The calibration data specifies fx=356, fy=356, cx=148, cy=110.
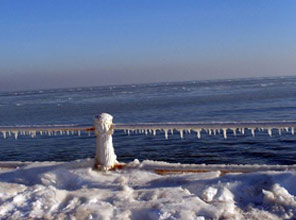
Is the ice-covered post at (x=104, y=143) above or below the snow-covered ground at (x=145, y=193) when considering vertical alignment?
above

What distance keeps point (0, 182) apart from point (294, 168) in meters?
4.44

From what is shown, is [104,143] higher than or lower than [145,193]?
higher

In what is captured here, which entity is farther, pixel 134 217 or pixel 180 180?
pixel 180 180

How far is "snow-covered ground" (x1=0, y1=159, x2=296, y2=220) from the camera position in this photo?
13.7 ft

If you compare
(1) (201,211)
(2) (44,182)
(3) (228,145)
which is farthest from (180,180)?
(3) (228,145)

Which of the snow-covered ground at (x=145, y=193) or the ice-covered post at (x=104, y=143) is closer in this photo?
the snow-covered ground at (x=145, y=193)

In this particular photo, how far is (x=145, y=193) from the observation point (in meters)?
4.77

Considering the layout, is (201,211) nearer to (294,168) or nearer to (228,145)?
(294,168)

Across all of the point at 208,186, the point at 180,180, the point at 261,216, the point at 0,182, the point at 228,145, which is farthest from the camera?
the point at 228,145

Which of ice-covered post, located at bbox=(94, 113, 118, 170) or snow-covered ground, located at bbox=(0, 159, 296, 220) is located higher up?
ice-covered post, located at bbox=(94, 113, 118, 170)

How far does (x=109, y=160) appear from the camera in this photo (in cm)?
586

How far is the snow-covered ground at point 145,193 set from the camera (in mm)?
4164

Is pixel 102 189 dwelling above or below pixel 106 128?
below

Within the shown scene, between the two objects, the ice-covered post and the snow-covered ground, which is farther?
the ice-covered post
